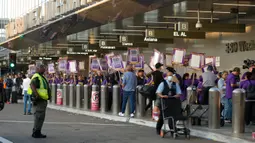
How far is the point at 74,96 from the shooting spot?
68.6 ft

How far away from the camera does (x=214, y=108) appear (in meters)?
11.7

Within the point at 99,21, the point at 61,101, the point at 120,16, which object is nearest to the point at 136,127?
the point at 120,16

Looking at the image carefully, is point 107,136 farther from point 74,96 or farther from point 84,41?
point 84,41

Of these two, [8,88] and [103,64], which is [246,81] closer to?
[103,64]

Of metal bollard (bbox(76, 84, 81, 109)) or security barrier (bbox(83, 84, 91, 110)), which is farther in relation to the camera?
metal bollard (bbox(76, 84, 81, 109))

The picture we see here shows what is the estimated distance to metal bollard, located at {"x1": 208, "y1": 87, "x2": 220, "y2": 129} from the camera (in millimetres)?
11711

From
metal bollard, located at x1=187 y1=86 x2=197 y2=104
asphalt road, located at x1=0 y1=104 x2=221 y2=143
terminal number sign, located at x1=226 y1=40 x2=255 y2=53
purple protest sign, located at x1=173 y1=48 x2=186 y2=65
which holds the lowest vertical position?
asphalt road, located at x1=0 y1=104 x2=221 y2=143

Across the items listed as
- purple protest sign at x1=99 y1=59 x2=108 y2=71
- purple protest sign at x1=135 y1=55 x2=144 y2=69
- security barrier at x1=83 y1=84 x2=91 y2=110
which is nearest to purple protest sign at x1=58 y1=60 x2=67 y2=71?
purple protest sign at x1=99 y1=59 x2=108 y2=71

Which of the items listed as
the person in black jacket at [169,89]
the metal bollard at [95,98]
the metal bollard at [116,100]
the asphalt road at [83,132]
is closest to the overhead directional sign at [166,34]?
the metal bollard at [95,98]

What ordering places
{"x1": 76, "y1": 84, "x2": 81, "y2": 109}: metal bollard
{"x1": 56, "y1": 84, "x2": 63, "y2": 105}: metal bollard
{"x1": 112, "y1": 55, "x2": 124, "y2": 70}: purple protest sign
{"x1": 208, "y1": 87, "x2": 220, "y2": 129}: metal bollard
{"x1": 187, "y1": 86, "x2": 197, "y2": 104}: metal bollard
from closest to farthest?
{"x1": 208, "y1": 87, "x2": 220, "y2": 129}: metal bollard, {"x1": 187, "y1": 86, "x2": 197, "y2": 104}: metal bollard, {"x1": 112, "y1": 55, "x2": 124, "y2": 70}: purple protest sign, {"x1": 76, "y1": 84, "x2": 81, "y2": 109}: metal bollard, {"x1": 56, "y1": 84, "x2": 63, "y2": 105}: metal bollard

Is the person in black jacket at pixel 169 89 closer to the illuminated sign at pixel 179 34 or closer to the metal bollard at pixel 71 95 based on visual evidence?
the illuminated sign at pixel 179 34

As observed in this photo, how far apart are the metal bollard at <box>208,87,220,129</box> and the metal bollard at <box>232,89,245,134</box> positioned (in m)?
0.79

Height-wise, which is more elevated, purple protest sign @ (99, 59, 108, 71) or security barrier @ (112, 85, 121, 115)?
purple protest sign @ (99, 59, 108, 71)

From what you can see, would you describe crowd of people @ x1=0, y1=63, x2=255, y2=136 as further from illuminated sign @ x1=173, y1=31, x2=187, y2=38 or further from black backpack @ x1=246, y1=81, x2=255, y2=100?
illuminated sign @ x1=173, y1=31, x2=187, y2=38
